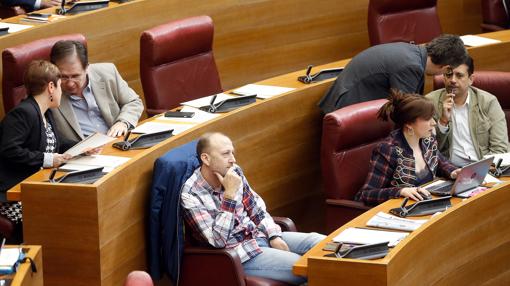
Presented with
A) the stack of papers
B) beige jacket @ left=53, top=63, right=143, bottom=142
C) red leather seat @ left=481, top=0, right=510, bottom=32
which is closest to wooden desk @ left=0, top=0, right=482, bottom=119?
red leather seat @ left=481, top=0, right=510, bottom=32

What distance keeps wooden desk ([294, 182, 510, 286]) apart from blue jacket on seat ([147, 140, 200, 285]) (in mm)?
581

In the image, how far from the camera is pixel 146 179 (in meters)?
4.14

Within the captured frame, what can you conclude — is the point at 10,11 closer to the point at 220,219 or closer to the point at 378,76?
the point at 378,76

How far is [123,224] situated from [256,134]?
38.7 inches

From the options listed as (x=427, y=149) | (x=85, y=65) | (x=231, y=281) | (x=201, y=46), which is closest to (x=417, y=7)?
(x=201, y=46)

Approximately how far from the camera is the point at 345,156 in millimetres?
4582

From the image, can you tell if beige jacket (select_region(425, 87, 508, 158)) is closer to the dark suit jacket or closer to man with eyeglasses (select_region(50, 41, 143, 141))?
man with eyeglasses (select_region(50, 41, 143, 141))

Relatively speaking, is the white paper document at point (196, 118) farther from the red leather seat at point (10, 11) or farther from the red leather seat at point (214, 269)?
the red leather seat at point (10, 11)

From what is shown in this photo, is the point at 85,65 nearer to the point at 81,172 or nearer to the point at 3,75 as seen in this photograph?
the point at 3,75

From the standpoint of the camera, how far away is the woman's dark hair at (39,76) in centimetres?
426

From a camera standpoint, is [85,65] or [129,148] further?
[85,65]

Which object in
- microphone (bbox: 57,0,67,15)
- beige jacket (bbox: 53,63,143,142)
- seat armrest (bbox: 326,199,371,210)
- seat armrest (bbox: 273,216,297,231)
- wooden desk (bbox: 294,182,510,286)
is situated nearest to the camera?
wooden desk (bbox: 294,182,510,286)

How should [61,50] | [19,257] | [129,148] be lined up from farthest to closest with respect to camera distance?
[61,50], [129,148], [19,257]

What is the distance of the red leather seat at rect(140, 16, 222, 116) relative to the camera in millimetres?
5211
